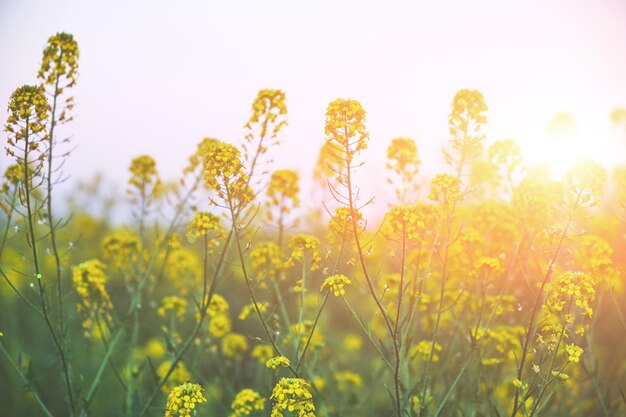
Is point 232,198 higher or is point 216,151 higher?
→ point 216,151

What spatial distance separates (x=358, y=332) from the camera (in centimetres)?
1080

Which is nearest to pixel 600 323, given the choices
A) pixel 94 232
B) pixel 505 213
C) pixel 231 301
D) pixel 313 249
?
pixel 505 213

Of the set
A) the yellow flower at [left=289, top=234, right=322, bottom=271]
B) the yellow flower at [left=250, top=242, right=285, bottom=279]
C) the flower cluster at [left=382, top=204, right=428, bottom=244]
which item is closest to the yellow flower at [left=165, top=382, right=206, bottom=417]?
the yellow flower at [left=289, top=234, right=322, bottom=271]

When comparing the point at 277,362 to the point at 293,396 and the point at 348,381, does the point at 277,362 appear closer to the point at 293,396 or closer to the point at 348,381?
the point at 293,396

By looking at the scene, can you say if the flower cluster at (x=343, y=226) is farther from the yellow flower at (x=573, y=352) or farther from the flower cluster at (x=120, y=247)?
the flower cluster at (x=120, y=247)

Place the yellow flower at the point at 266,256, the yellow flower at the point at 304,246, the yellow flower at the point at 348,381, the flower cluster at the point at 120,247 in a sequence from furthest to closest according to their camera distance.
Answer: the yellow flower at the point at 348,381, the flower cluster at the point at 120,247, the yellow flower at the point at 266,256, the yellow flower at the point at 304,246

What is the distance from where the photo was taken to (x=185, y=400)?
395cm

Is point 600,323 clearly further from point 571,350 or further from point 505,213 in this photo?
point 571,350

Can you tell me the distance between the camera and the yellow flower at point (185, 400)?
3923 mm

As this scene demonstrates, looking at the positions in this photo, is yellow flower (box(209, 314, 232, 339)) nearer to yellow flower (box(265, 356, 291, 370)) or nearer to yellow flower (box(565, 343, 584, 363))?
yellow flower (box(265, 356, 291, 370))

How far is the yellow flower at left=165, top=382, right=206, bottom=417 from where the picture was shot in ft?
12.9

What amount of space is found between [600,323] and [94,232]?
379 inches

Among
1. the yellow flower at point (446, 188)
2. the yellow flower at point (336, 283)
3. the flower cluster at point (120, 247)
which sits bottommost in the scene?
the yellow flower at point (336, 283)

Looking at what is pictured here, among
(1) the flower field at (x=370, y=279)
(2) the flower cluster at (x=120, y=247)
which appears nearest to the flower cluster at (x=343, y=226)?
(1) the flower field at (x=370, y=279)
